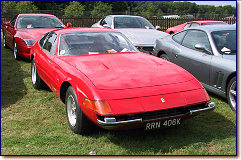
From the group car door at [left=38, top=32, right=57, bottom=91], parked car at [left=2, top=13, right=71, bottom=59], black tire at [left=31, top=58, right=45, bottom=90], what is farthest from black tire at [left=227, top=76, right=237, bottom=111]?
parked car at [left=2, top=13, right=71, bottom=59]

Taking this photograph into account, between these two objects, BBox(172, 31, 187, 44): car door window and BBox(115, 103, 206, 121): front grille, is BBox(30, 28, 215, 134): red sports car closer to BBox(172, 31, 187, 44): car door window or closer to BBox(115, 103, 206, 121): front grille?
BBox(115, 103, 206, 121): front grille

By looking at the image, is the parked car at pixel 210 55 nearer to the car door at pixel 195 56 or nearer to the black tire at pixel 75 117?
the car door at pixel 195 56

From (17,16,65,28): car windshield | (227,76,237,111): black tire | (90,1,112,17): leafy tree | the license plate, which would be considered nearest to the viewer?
the license plate

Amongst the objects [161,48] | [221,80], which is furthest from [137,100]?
[161,48]

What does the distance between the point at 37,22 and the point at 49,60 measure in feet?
16.2

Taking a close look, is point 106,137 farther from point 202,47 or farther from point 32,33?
point 32,33

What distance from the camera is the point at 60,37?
504cm

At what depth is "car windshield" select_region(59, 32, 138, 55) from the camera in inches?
190

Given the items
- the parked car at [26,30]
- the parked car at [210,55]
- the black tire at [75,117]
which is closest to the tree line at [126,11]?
the parked car at [26,30]

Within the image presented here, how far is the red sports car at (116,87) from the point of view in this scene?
3.34 metres

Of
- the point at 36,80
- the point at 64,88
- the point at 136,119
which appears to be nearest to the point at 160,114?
the point at 136,119

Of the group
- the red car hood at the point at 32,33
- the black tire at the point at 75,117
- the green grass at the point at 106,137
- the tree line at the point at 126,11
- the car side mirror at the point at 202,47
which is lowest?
the green grass at the point at 106,137

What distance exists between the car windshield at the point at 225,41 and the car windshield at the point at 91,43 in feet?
5.32

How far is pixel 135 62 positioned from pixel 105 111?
52.8 inches
